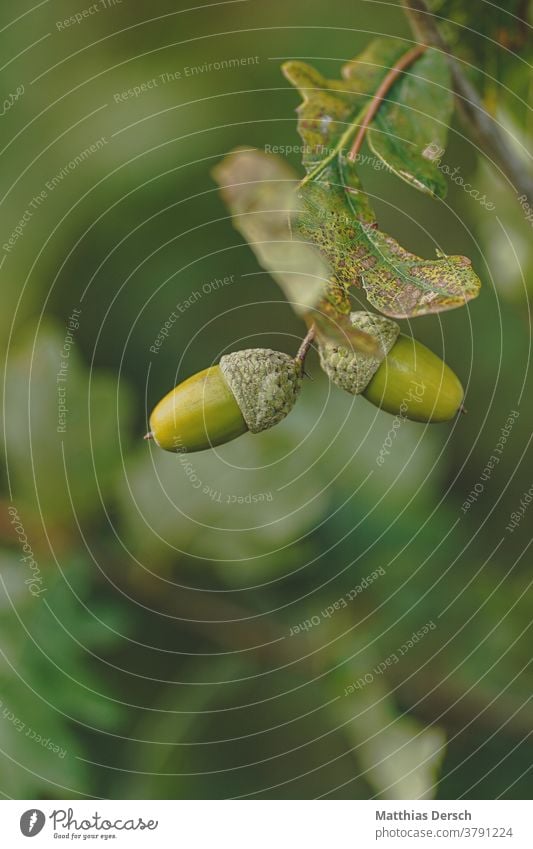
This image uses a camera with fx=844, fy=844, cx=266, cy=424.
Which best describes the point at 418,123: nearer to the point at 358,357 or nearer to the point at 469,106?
the point at 469,106

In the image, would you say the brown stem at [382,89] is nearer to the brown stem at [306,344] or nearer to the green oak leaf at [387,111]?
the green oak leaf at [387,111]

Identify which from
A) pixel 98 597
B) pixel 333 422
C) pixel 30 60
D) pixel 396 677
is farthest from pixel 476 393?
pixel 30 60

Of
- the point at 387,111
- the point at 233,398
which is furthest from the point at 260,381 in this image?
the point at 387,111

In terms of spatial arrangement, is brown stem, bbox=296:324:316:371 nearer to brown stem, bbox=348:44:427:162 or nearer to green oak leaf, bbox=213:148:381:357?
green oak leaf, bbox=213:148:381:357

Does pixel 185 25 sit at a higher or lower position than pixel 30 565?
higher

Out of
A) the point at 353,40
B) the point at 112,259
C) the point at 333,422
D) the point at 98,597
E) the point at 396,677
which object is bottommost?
the point at 396,677

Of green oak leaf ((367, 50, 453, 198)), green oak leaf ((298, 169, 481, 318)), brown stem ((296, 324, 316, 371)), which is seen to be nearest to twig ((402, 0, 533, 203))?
green oak leaf ((367, 50, 453, 198))

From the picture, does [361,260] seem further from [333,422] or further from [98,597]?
[98,597]

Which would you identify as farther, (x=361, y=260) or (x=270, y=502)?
(x=270, y=502)
